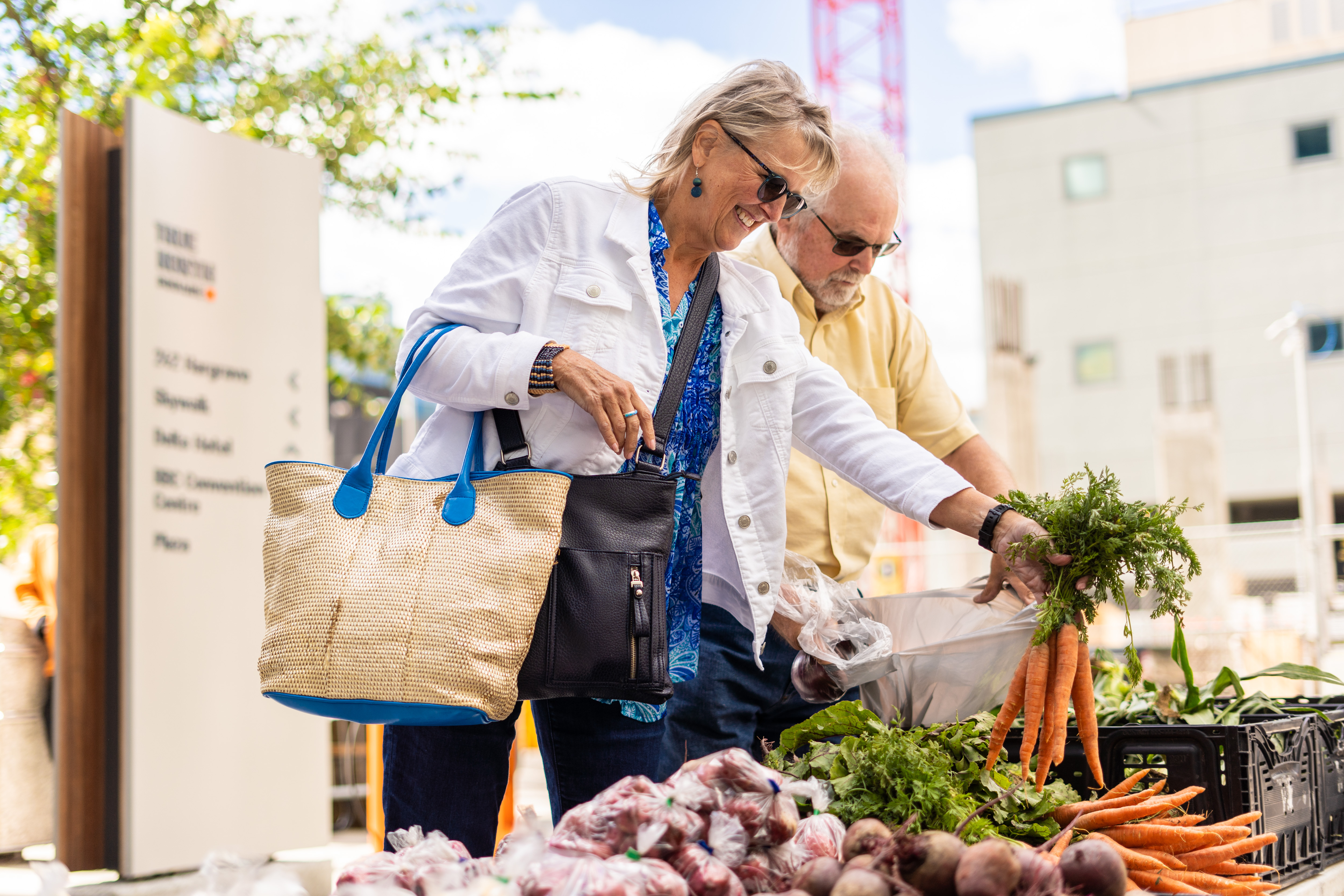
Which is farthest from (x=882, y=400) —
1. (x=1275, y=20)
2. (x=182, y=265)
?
(x=1275, y=20)

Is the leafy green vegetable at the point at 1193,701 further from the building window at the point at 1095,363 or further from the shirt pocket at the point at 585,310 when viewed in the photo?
the building window at the point at 1095,363

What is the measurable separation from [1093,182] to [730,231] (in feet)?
93.9

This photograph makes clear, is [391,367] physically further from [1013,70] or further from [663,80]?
[663,80]

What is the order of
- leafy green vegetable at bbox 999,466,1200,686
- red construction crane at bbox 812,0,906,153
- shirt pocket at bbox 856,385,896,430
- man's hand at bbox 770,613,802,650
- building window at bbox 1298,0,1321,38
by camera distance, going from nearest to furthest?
leafy green vegetable at bbox 999,466,1200,686 → man's hand at bbox 770,613,802,650 → shirt pocket at bbox 856,385,896,430 → red construction crane at bbox 812,0,906,153 → building window at bbox 1298,0,1321,38

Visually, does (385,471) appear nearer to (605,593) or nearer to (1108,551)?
(605,593)

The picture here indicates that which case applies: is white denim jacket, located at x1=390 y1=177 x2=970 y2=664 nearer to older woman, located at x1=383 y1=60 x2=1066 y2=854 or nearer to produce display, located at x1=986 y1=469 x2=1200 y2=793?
older woman, located at x1=383 y1=60 x2=1066 y2=854

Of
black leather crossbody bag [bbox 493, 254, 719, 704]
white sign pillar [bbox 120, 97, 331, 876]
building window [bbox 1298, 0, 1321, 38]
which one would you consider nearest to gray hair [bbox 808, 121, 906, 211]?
black leather crossbody bag [bbox 493, 254, 719, 704]

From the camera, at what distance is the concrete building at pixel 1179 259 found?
26031 mm

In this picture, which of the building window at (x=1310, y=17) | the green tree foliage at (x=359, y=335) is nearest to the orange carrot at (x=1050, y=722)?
the green tree foliage at (x=359, y=335)

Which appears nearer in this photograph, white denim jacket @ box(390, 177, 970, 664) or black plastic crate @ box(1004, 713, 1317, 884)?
white denim jacket @ box(390, 177, 970, 664)

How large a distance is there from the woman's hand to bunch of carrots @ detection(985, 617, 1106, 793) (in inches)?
34.7

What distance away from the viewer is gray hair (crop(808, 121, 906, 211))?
9.45 feet

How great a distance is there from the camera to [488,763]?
6.50 ft

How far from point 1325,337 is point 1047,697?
2762 cm
